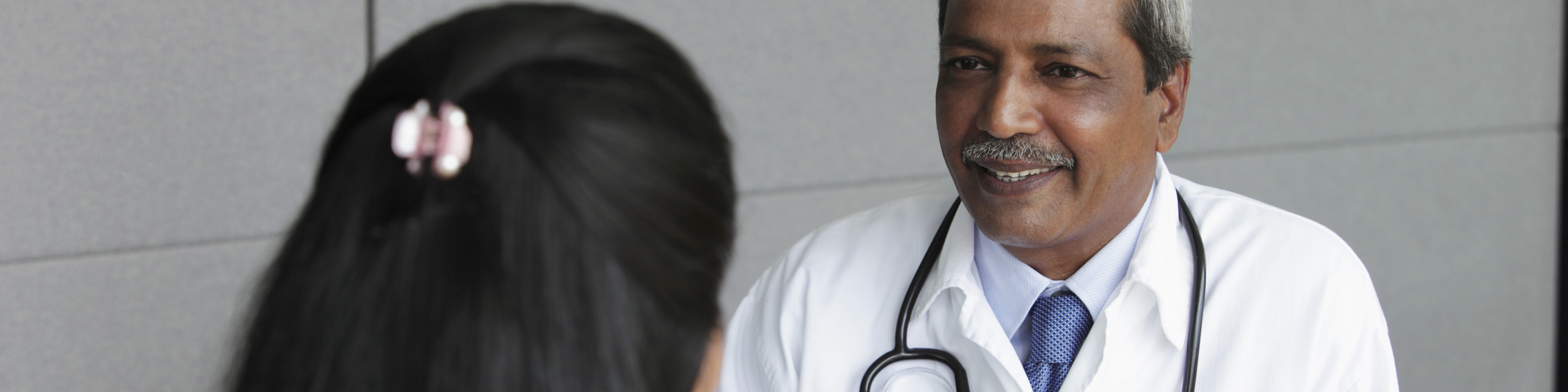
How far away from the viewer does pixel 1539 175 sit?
251 cm

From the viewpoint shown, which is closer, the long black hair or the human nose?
the long black hair

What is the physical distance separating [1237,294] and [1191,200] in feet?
0.56

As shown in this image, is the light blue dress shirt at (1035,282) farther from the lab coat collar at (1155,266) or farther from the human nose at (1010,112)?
the human nose at (1010,112)

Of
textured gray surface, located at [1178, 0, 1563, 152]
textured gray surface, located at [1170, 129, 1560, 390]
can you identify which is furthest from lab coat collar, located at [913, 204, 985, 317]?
textured gray surface, located at [1170, 129, 1560, 390]

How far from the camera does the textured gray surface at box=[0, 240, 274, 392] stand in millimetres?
1083

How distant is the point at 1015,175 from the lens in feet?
3.31

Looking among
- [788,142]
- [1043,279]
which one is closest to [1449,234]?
[788,142]

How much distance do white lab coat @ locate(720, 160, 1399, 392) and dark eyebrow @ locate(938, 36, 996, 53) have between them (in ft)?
0.69

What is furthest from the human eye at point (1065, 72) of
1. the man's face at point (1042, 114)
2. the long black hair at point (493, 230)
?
the long black hair at point (493, 230)

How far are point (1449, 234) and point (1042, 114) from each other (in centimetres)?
195

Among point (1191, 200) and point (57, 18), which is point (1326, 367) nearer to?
point (1191, 200)

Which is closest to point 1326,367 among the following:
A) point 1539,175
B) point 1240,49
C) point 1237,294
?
point 1237,294

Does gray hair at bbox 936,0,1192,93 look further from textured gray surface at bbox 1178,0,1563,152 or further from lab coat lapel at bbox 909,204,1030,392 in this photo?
textured gray surface at bbox 1178,0,1563,152

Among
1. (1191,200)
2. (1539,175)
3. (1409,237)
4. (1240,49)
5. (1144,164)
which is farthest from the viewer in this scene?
(1539,175)
